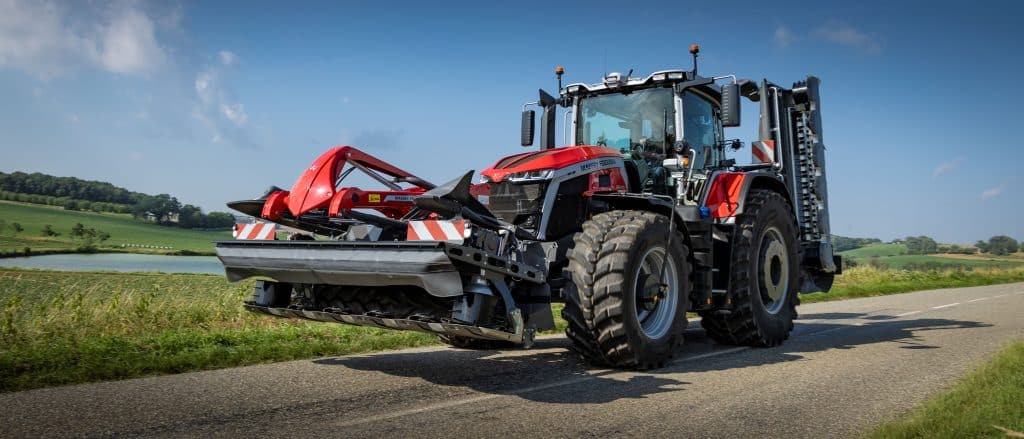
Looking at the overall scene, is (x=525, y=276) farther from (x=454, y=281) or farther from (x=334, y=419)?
(x=334, y=419)

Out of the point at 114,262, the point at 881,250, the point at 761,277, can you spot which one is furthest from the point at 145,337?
the point at 881,250

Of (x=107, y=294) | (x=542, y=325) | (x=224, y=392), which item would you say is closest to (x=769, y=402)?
(x=542, y=325)

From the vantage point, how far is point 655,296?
615cm

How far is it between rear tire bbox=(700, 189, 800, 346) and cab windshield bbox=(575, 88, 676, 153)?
1.28 metres

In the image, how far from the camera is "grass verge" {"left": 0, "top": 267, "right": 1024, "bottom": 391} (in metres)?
5.48

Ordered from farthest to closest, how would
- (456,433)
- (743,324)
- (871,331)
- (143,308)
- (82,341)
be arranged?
(871,331)
(143,308)
(743,324)
(82,341)
(456,433)

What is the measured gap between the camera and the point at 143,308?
8789mm

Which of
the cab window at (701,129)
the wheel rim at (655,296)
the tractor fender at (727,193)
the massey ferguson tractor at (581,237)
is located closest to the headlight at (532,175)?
the massey ferguson tractor at (581,237)

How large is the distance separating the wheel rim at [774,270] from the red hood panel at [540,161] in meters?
2.64

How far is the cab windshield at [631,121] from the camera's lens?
7.83m

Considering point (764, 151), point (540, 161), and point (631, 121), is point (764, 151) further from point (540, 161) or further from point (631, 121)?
point (540, 161)

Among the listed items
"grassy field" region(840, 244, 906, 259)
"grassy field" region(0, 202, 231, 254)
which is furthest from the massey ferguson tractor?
"grassy field" region(840, 244, 906, 259)

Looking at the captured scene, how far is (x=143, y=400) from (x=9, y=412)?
0.70m

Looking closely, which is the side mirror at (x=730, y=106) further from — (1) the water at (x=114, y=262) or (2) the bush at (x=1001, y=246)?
(2) the bush at (x=1001, y=246)
